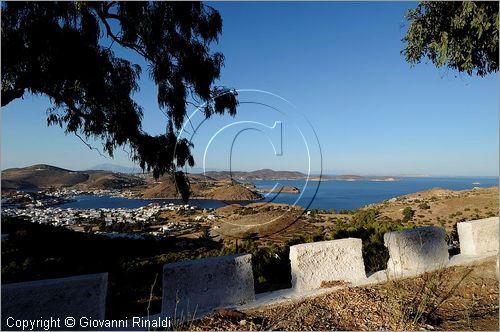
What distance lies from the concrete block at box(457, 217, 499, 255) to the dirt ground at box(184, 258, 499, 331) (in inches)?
40.2

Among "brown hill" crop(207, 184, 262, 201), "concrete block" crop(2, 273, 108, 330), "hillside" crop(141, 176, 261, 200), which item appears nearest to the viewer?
"concrete block" crop(2, 273, 108, 330)

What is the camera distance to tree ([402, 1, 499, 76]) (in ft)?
18.2

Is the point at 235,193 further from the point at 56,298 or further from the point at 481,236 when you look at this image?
the point at 56,298

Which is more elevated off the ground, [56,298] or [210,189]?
[210,189]

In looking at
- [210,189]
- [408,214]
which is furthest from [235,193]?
[408,214]

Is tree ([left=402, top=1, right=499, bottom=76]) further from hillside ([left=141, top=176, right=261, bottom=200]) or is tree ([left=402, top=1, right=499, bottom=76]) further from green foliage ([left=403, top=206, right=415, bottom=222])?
green foliage ([left=403, top=206, right=415, bottom=222])

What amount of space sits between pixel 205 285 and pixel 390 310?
2050 mm

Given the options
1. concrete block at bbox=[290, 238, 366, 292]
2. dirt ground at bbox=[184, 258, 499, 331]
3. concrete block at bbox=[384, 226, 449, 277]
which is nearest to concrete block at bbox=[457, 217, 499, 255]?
concrete block at bbox=[384, 226, 449, 277]

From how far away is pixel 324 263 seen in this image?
446 centimetres

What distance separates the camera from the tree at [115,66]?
17.7ft

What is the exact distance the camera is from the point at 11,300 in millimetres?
2867

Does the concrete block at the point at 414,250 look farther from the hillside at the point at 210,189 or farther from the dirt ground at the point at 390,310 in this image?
the hillside at the point at 210,189

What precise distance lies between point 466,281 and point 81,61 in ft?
22.9

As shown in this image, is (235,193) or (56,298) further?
(235,193)
